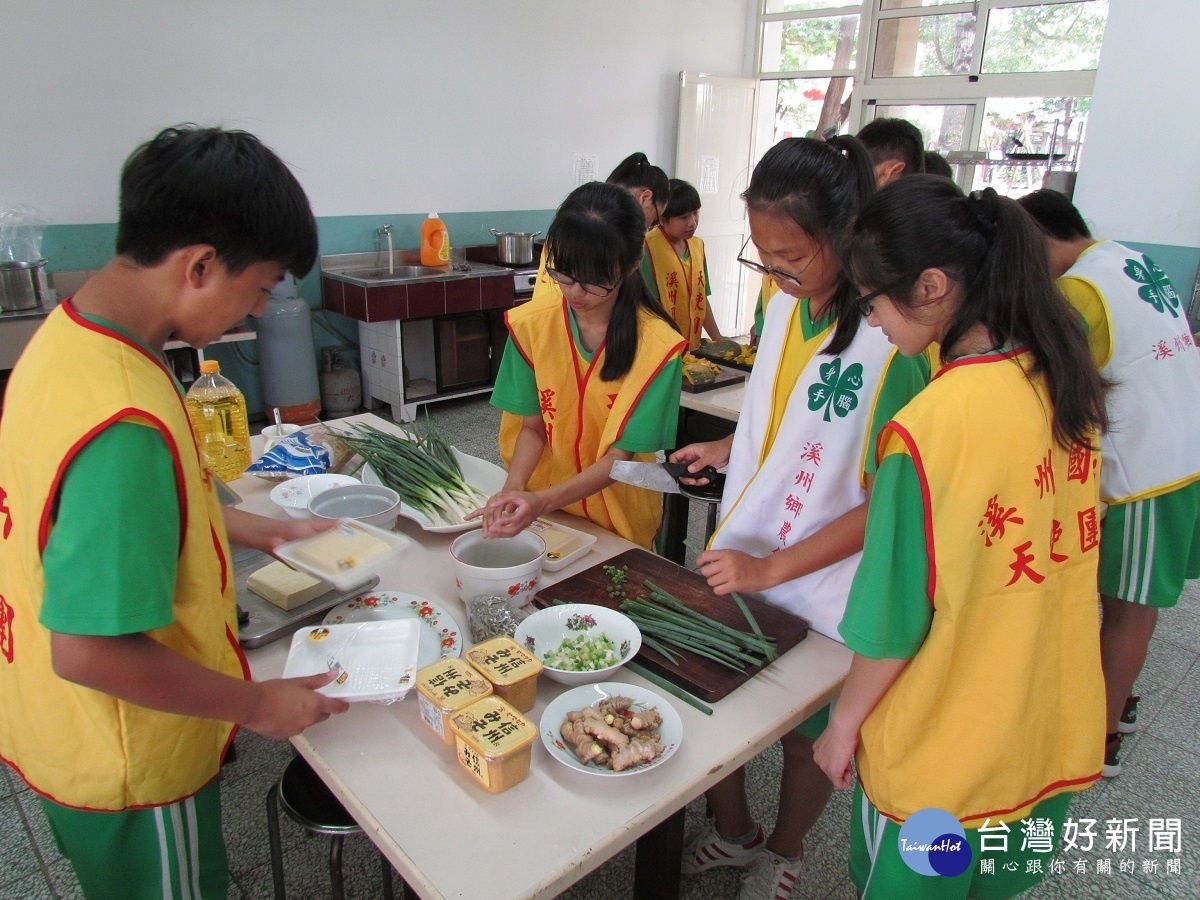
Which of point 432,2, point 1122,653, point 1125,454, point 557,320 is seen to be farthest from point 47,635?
point 432,2

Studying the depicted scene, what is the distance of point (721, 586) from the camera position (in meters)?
1.25

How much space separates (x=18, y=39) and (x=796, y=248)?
3.98 m

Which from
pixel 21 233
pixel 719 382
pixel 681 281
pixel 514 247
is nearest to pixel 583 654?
pixel 719 382

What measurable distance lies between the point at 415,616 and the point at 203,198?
708 mm

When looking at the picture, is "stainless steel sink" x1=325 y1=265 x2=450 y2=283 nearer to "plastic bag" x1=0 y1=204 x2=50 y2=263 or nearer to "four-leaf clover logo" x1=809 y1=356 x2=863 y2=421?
"plastic bag" x1=0 y1=204 x2=50 y2=263

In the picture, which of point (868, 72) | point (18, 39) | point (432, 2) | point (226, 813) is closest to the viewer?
point (226, 813)

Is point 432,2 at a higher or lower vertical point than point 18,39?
higher

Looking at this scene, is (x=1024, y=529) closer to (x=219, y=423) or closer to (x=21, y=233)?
(x=219, y=423)

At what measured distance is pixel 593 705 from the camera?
1062mm

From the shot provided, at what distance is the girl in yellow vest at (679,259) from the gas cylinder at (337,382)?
228cm

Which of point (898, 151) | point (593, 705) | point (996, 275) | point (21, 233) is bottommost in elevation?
point (593, 705)

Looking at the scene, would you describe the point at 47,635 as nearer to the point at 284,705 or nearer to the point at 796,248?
the point at 284,705

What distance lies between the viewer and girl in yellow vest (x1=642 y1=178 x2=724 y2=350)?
11.1 feet

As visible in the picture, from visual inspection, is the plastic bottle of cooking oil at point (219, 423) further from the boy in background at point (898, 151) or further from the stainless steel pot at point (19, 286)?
the stainless steel pot at point (19, 286)
